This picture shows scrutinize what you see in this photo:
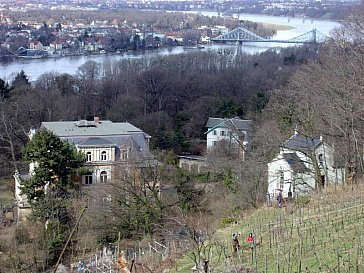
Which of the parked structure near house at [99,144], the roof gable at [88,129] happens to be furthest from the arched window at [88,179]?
the roof gable at [88,129]

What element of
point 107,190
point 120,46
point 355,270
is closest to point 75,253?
point 107,190

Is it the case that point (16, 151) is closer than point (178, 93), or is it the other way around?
point (16, 151)

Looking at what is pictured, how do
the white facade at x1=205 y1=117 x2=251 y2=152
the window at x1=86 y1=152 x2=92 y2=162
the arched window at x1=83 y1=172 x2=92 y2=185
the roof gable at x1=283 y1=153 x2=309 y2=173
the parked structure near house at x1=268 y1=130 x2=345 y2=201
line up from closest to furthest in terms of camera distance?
the parked structure near house at x1=268 y1=130 x2=345 y2=201 < the roof gable at x1=283 y1=153 x2=309 y2=173 < the arched window at x1=83 y1=172 x2=92 y2=185 < the window at x1=86 y1=152 x2=92 y2=162 < the white facade at x1=205 y1=117 x2=251 y2=152

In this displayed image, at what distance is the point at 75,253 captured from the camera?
8.97 meters

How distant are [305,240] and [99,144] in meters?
8.76

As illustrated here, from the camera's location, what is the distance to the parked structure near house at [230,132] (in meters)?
15.9

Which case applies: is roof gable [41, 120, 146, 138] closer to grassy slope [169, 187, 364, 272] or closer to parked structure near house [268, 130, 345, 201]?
parked structure near house [268, 130, 345, 201]

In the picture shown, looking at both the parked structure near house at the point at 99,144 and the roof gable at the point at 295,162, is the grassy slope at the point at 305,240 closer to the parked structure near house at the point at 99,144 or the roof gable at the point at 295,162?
the roof gable at the point at 295,162

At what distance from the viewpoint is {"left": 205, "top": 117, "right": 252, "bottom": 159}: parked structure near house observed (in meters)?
15.9

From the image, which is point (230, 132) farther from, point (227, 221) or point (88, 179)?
point (227, 221)

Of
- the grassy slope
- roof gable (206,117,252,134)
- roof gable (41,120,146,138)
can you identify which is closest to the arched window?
roof gable (41,120,146,138)

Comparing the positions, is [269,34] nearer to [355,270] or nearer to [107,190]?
[107,190]

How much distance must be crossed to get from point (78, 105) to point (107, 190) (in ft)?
38.4

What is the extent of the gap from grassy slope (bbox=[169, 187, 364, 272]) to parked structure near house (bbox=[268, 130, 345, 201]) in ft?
9.65
